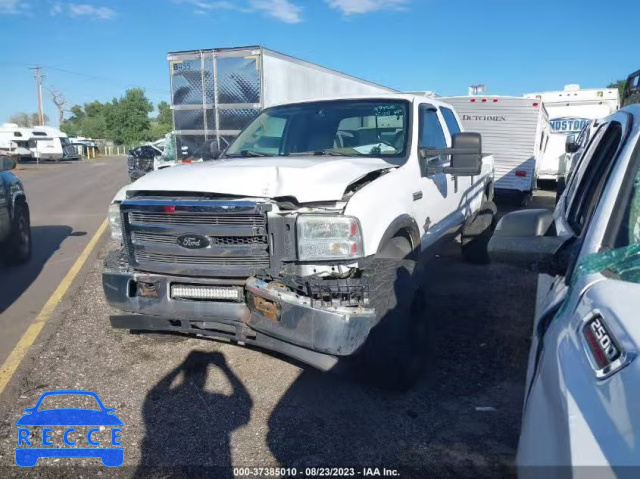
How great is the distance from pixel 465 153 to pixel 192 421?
294 cm

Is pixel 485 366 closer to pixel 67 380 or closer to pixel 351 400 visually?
pixel 351 400

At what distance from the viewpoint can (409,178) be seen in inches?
166

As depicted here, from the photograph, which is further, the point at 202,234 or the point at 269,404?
the point at 269,404

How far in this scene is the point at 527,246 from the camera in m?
2.35

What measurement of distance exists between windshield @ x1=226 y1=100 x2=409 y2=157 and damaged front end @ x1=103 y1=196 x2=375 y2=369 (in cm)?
151

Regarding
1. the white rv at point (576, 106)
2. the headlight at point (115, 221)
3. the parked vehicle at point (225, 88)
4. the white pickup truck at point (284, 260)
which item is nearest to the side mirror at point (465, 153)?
the white pickup truck at point (284, 260)

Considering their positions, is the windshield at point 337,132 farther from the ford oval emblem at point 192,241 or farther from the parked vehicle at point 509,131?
the parked vehicle at point 509,131

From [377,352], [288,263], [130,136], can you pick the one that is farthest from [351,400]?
[130,136]

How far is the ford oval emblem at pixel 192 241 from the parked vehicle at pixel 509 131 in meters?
9.80

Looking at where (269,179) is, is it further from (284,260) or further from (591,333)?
(591,333)

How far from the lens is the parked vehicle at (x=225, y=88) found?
9.62 m

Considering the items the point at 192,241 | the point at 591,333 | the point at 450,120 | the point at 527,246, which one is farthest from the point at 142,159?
the point at 591,333

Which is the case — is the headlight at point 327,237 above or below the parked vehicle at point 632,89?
below

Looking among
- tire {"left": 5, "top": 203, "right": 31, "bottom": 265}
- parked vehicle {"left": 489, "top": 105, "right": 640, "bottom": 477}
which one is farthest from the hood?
tire {"left": 5, "top": 203, "right": 31, "bottom": 265}
